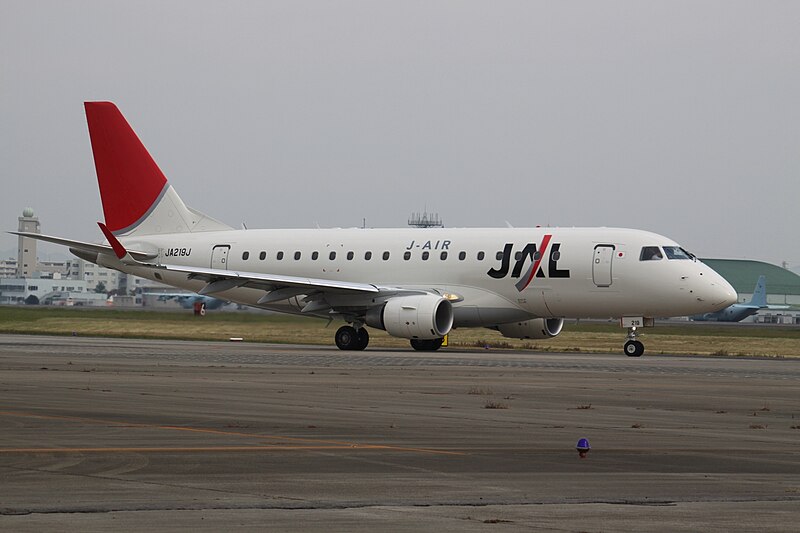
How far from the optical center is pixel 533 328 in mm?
40875

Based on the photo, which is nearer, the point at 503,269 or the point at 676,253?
the point at 676,253

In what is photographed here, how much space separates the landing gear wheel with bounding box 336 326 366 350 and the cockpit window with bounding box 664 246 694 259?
9780 millimetres

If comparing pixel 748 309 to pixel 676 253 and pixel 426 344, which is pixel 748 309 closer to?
pixel 426 344

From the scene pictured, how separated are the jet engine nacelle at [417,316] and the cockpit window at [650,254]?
586cm

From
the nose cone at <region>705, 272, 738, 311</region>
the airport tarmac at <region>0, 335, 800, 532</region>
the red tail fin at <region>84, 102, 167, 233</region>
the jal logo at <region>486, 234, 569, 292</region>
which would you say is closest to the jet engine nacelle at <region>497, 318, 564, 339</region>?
the jal logo at <region>486, 234, 569, 292</region>

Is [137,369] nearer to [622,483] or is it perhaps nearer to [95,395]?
[95,395]

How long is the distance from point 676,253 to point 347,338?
10281mm

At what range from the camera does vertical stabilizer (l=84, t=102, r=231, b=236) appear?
4556 cm

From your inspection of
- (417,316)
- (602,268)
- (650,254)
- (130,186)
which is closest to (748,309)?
(130,186)

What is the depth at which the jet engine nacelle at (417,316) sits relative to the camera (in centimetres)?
3700

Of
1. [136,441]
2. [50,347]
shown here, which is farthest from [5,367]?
[136,441]

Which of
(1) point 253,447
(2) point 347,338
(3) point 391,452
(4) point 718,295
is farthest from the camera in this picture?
(2) point 347,338

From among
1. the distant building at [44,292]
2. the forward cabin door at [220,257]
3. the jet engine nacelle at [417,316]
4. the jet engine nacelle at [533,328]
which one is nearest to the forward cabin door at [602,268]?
the jet engine nacelle at [533,328]

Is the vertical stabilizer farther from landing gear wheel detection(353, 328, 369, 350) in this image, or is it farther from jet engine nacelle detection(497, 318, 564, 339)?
jet engine nacelle detection(497, 318, 564, 339)
